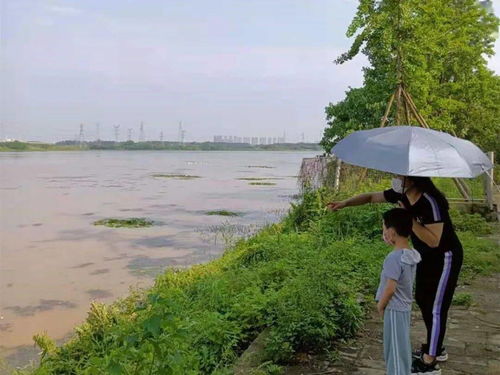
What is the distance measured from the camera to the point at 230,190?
3306 centimetres

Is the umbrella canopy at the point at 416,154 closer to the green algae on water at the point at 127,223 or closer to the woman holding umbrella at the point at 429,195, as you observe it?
the woman holding umbrella at the point at 429,195

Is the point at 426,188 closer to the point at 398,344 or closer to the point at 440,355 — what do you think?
the point at 398,344

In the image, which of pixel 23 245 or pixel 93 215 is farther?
pixel 93 215

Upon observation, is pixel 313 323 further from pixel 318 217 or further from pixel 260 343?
pixel 318 217

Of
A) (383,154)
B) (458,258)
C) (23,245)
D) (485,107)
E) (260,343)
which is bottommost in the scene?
(23,245)

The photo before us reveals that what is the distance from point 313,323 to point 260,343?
50 centimetres

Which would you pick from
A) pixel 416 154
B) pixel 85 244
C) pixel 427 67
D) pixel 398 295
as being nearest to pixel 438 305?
pixel 398 295

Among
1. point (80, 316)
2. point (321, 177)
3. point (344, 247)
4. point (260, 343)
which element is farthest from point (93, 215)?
point (260, 343)

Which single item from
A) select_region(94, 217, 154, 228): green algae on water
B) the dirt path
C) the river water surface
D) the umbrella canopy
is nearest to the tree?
the river water surface

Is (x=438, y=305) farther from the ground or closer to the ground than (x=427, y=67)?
closer to the ground

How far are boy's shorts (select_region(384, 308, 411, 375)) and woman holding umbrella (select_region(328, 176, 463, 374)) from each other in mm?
584

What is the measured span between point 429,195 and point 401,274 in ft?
2.21

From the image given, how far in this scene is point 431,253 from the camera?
380cm

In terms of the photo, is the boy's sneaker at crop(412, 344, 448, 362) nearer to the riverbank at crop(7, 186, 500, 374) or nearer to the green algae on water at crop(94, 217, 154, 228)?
the riverbank at crop(7, 186, 500, 374)
